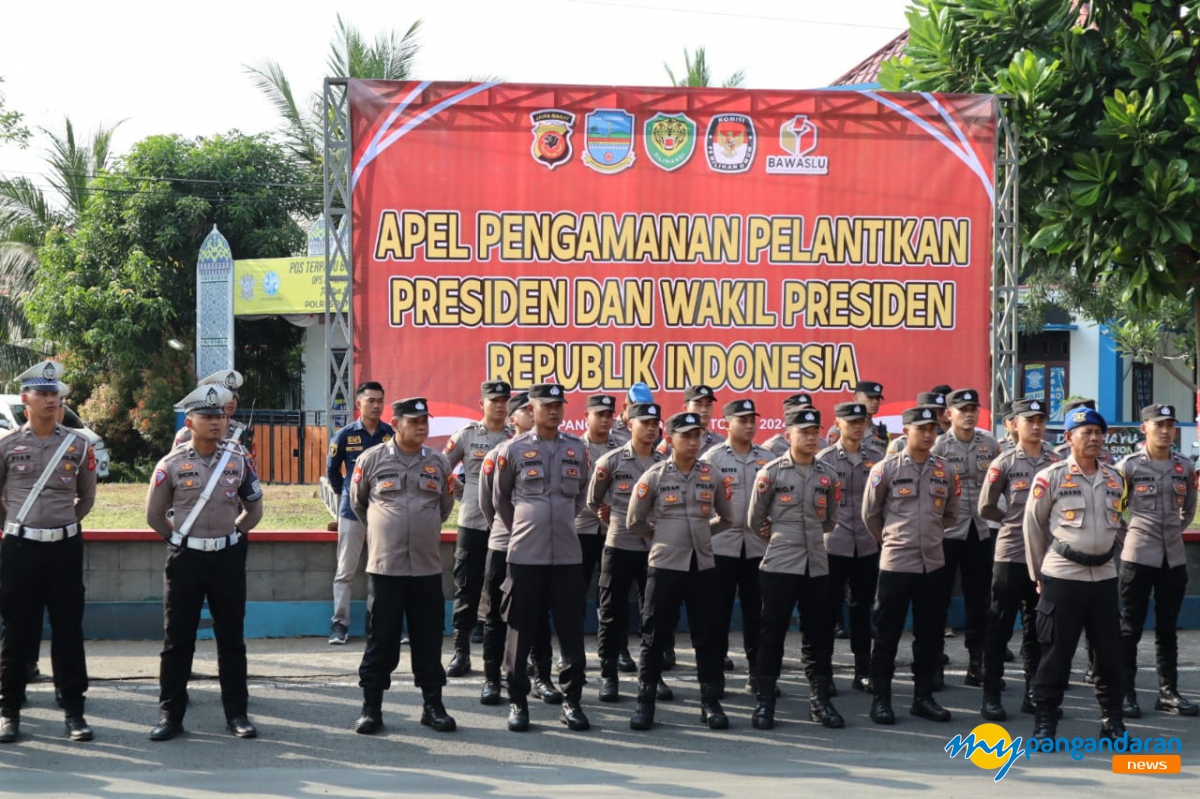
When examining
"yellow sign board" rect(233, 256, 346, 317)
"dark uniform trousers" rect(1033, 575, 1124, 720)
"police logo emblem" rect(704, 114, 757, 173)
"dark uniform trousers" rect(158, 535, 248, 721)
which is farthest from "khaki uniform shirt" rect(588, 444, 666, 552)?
"yellow sign board" rect(233, 256, 346, 317)

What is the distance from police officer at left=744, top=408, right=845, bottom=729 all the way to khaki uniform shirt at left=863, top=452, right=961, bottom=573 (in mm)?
282

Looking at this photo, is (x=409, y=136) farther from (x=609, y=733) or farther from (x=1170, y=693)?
(x=1170, y=693)

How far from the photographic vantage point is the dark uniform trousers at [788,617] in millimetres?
7379

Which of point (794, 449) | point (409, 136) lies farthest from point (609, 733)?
point (409, 136)

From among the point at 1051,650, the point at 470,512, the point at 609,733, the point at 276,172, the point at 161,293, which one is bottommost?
the point at 609,733

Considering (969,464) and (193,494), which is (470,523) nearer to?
(193,494)

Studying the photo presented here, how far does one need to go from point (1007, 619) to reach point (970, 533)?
3.29 ft

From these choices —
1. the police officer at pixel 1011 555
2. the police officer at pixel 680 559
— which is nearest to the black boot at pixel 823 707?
the police officer at pixel 680 559

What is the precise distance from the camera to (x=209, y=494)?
23.2ft

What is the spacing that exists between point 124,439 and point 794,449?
18253 millimetres

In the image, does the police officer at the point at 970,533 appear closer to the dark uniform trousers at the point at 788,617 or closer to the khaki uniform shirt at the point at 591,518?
the dark uniform trousers at the point at 788,617

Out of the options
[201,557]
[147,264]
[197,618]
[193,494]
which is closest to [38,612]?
[197,618]

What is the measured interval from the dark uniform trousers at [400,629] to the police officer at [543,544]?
1.36 ft

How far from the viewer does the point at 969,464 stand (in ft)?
28.7
